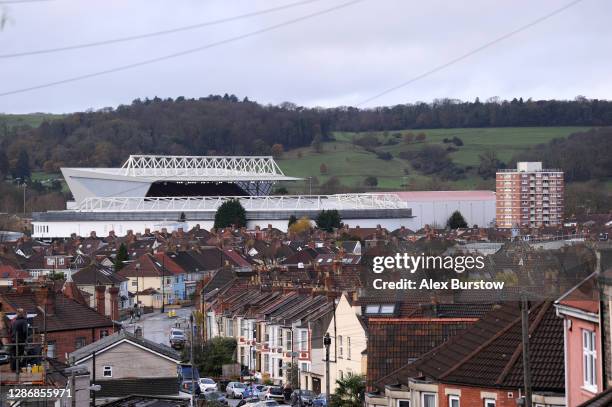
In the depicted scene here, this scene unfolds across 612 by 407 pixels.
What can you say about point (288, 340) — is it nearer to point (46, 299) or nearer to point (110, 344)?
point (46, 299)

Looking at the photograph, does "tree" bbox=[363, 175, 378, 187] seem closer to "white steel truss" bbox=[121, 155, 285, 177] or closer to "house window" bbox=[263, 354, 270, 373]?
"white steel truss" bbox=[121, 155, 285, 177]

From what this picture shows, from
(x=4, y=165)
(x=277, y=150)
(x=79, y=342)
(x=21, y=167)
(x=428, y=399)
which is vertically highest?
(x=277, y=150)

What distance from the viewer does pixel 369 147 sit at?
7466 inches

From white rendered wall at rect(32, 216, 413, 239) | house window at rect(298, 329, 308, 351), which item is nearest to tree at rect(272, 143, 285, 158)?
white rendered wall at rect(32, 216, 413, 239)

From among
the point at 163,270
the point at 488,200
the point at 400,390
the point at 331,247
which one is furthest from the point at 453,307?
the point at 488,200

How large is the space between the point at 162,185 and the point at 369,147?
71136mm

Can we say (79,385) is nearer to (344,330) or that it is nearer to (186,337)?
(344,330)

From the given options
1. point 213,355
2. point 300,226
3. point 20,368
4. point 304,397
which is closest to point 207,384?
point 304,397

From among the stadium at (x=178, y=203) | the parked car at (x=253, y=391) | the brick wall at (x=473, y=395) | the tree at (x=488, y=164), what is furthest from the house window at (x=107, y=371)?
the tree at (x=488, y=164)

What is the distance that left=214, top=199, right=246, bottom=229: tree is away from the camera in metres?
107

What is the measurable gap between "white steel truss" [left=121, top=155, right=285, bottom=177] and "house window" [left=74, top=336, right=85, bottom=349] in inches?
3561

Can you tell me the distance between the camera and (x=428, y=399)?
16.8m

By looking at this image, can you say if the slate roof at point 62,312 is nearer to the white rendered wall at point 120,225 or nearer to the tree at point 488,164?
the white rendered wall at point 120,225

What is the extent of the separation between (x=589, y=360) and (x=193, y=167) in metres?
120
